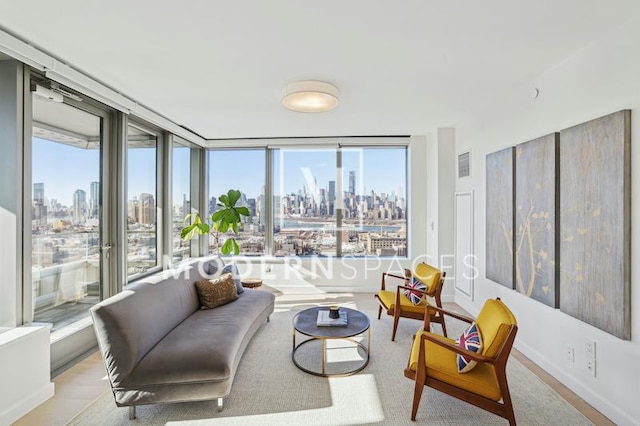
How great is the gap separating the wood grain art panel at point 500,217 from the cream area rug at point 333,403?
37.0 inches

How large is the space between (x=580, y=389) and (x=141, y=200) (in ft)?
16.3

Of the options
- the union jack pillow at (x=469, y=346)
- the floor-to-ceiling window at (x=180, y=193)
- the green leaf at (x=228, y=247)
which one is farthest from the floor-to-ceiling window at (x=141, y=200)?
the union jack pillow at (x=469, y=346)

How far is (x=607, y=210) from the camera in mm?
2172

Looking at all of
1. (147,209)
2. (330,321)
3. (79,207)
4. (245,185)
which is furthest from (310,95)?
(245,185)

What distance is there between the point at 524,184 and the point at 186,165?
495 cm

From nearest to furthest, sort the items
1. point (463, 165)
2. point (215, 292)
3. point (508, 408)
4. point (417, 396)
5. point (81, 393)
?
1. point (508, 408)
2. point (417, 396)
3. point (81, 393)
4. point (215, 292)
5. point (463, 165)

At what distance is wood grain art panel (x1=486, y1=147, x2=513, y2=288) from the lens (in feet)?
10.9

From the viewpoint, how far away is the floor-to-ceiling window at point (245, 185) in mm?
5723

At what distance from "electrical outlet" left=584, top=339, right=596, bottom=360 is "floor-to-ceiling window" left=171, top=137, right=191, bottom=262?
484cm

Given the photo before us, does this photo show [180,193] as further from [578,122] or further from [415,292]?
[578,122]

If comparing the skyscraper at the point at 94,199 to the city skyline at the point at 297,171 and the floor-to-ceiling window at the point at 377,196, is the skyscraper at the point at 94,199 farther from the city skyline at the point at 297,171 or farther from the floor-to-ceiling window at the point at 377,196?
the floor-to-ceiling window at the point at 377,196

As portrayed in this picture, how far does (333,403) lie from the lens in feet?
7.60

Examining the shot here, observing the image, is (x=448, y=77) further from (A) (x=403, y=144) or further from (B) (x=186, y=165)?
(B) (x=186, y=165)

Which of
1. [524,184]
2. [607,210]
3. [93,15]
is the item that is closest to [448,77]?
[524,184]
